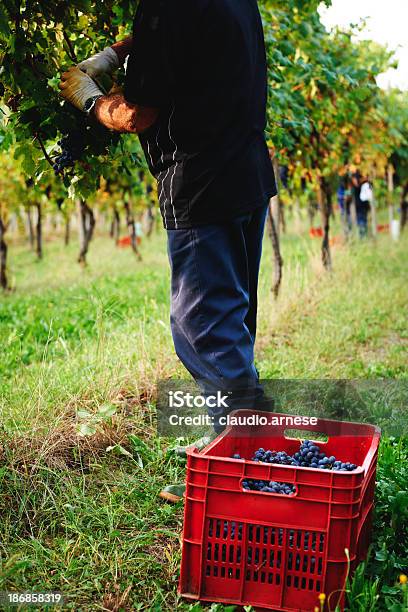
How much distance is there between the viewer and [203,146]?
8.26 ft

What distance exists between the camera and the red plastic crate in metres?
1.99

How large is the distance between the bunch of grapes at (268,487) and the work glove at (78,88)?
1.49 m

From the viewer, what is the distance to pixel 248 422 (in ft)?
8.27

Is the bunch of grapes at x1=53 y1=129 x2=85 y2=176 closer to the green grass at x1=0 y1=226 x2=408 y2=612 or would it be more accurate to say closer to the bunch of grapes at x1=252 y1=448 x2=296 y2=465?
the green grass at x1=0 y1=226 x2=408 y2=612

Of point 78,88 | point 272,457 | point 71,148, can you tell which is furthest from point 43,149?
point 272,457

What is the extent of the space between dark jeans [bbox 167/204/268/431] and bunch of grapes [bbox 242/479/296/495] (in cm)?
43

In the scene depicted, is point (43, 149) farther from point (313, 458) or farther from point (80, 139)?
point (313, 458)

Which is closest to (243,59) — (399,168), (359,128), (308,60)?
(308,60)

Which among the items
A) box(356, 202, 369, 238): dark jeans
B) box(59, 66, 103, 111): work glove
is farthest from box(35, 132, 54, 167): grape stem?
box(356, 202, 369, 238): dark jeans

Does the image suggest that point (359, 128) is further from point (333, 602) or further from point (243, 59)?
point (333, 602)

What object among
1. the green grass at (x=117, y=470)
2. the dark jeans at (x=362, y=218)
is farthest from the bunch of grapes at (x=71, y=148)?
the dark jeans at (x=362, y=218)

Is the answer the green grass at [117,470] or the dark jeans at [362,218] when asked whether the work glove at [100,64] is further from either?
the dark jeans at [362,218]

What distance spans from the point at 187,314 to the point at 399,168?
55.0 feet

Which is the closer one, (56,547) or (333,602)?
(333,602)
